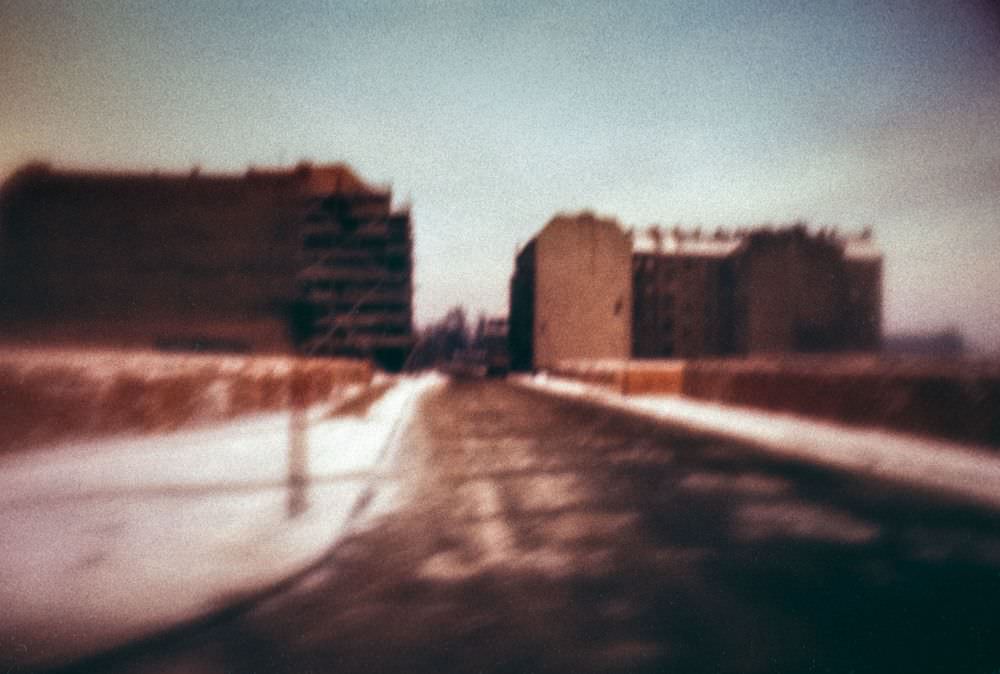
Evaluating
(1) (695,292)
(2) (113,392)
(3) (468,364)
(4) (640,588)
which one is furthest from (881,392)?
(3) (468,364)

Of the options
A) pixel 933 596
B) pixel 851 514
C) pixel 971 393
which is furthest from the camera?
pixel 971 393

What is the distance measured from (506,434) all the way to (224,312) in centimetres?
4500

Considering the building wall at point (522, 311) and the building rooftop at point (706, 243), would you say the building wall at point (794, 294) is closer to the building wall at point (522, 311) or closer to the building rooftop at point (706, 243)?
the building rooftop at point (706, 243)

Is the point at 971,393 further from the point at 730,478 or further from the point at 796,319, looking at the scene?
the point at 796,319

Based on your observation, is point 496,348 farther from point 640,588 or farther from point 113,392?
point 640,588

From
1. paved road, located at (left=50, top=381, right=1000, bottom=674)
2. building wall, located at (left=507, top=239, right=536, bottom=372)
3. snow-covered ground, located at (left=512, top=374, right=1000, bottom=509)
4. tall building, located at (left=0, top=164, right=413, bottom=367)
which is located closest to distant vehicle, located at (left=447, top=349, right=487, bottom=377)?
building wall, located at (left=507, top=239, right=536, bottom=372)

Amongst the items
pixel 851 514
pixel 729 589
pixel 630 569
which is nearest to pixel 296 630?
pixel 630 569

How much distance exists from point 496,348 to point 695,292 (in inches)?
1042

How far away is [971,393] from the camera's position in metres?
9.17

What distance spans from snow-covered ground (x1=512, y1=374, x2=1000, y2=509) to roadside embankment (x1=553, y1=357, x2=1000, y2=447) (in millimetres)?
240

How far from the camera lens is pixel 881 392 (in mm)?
11156

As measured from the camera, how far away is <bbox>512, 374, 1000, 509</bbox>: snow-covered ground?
703cm

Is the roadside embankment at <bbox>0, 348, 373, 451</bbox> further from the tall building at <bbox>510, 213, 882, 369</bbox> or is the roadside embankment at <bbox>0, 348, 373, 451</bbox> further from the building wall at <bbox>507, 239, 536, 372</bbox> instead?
the building wall at <bbox>507, 239, 536, 372</bbox>

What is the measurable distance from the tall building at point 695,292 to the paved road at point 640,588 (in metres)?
52.5
